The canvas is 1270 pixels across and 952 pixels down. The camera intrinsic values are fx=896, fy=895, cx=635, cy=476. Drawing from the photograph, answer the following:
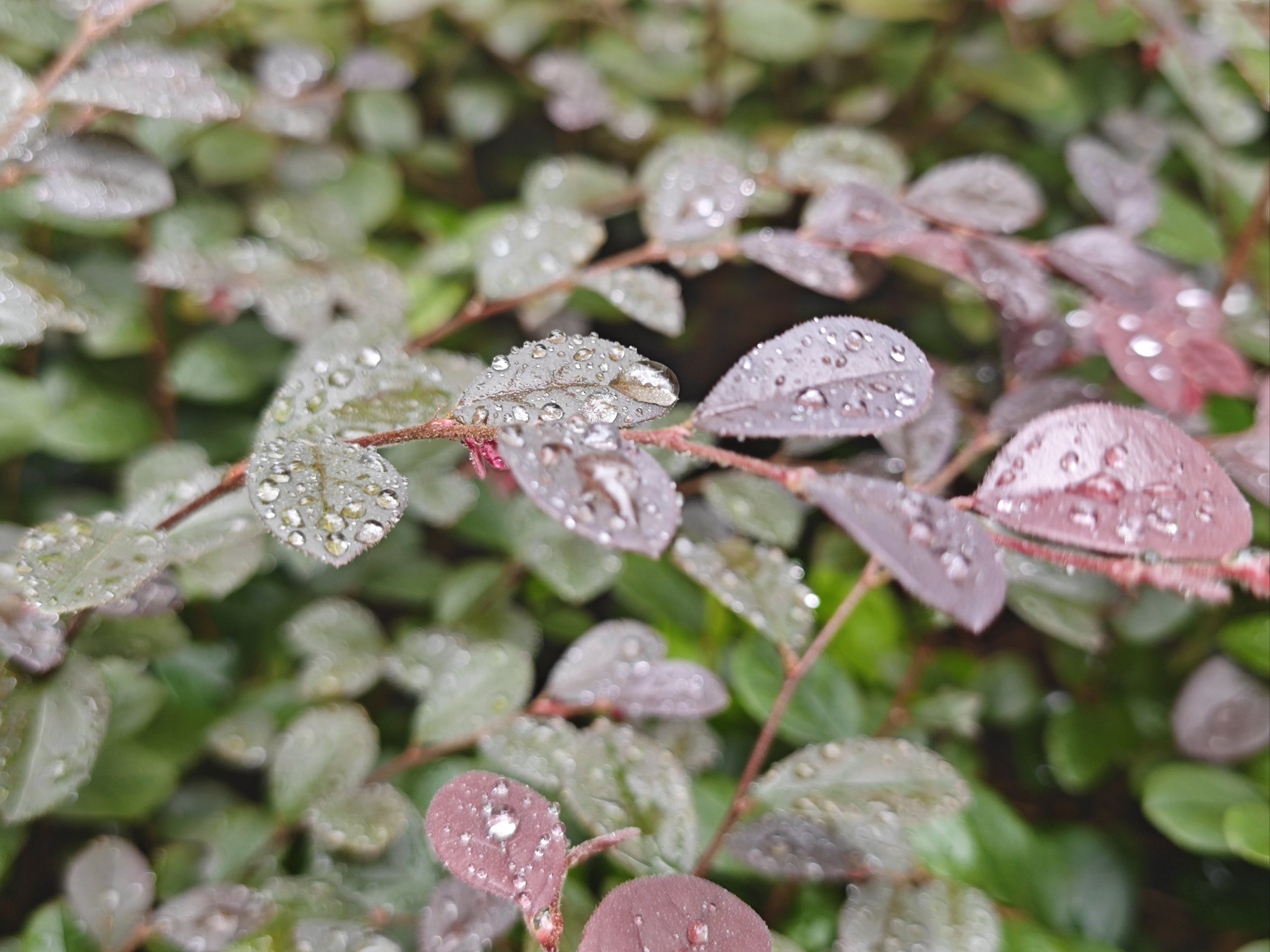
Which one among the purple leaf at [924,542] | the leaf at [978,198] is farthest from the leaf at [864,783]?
the leaf at [978,198]

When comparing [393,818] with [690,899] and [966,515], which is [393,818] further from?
[966,515]

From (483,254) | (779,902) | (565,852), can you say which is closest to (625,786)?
(565,852)

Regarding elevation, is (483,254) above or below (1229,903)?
above

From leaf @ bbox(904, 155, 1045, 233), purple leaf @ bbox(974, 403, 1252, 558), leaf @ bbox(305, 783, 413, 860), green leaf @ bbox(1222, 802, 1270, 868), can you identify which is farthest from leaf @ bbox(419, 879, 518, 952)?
leaf @ bbox(904, 155, 1045, 233)

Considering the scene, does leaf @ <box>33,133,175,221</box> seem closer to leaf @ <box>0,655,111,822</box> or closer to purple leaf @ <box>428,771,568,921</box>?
leaf @ <box>0,655,111,822</box>

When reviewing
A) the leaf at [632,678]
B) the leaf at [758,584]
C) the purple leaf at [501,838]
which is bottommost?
the leaf at [632,678]

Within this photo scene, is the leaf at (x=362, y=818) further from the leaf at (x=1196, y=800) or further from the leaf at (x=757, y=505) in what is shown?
the leaf at (x=1196, y=800)

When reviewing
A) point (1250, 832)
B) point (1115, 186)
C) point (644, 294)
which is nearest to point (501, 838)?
point (644, 294)
